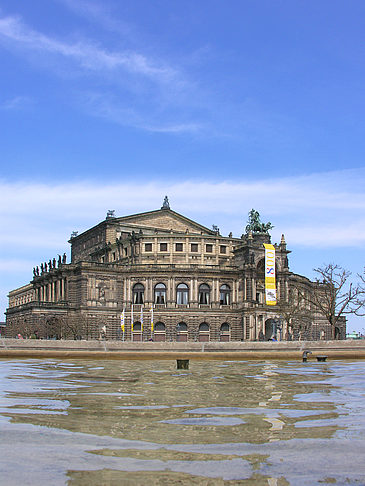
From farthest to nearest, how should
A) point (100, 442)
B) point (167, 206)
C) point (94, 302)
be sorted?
1. point (167, 206)
2. point (94, 302)
3. point (100, 442)

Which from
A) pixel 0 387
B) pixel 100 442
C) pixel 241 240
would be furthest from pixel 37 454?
pixel 241 240

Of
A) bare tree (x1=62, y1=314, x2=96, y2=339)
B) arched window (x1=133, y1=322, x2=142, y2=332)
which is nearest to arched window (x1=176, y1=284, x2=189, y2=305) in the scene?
arched window (x1=133, y1=322, x2=142, y2=332)

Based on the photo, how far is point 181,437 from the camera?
1204cm

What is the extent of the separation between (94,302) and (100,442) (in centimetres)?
9280

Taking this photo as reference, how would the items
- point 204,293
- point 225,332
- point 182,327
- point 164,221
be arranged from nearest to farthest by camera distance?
1. point 182,327
2. point 204,293
3. point 225,332
4. point 164,221

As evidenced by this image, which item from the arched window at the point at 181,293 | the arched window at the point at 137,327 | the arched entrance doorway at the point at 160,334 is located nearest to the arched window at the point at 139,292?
the arched window at the point at 137,327

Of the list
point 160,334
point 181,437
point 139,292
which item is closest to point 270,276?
point 160,334

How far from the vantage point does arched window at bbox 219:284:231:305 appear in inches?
4277

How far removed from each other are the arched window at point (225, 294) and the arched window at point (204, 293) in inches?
101

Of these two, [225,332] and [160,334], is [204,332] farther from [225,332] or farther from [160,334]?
[160,334]

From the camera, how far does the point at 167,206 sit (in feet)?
420

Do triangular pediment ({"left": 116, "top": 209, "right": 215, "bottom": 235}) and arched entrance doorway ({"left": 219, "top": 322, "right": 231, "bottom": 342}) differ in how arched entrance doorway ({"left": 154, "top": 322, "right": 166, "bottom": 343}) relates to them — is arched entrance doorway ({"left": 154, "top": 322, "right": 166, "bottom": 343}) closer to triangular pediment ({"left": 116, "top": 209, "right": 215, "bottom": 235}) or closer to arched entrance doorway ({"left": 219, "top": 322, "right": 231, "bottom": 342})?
arched entrance doorway ({"left": 219, "top": 322, "right": 231, "bottom": 342})

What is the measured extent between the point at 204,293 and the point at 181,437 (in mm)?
95754

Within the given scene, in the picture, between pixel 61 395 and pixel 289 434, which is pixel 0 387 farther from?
pixel 289 434
